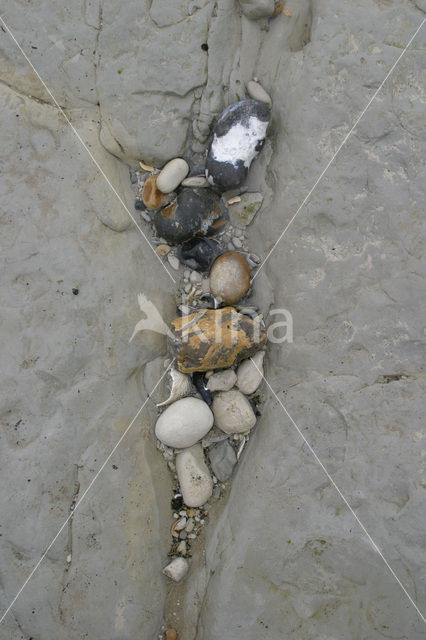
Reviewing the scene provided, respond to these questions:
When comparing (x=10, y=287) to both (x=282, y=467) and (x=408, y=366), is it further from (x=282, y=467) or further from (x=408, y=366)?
(x=408, y=366)

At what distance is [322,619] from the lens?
2.83m

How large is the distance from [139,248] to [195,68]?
1229mm

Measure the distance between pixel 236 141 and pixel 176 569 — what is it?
2810mm

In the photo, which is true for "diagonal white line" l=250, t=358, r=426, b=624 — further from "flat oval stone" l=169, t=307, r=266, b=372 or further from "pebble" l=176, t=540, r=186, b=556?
"pebble" l=176, t=540, r=186, b=556

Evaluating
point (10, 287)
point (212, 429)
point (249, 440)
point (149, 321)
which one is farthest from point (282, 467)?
point (10, 287)

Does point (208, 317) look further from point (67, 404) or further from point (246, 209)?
point (67, 404)

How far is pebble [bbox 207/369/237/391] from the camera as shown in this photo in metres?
3.20

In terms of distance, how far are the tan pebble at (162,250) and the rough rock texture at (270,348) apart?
25cm

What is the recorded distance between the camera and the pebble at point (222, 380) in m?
3.20

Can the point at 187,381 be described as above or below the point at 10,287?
below

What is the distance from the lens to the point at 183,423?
3.08m

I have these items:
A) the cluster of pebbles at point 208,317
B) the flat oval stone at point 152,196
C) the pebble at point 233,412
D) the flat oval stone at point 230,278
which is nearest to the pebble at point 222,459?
the cluster of pebbles at point 208,317

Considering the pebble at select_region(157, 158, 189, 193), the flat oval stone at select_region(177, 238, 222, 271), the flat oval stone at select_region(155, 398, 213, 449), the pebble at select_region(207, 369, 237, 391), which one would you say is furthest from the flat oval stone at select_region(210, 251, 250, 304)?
the flat oval stone at select_region(155, 398, 213, 449)

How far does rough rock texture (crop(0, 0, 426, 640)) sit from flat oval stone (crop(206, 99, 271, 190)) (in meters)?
0.15
